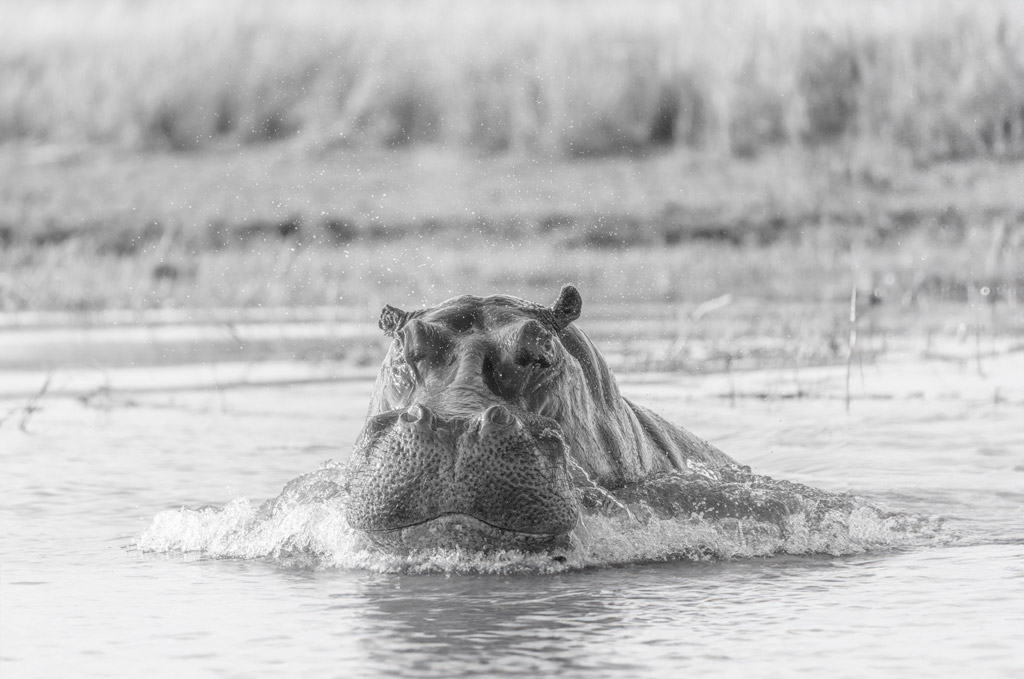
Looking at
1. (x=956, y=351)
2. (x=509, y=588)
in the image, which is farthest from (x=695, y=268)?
(x=509, y=588)

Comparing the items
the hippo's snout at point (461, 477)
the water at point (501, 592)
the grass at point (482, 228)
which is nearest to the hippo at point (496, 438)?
the hippo's snout at point (461, 477)

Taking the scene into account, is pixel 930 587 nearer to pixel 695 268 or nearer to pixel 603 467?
pixel 603 467

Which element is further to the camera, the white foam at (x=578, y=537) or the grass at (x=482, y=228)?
the grass at (x=482, y=228)

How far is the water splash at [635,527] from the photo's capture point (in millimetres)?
5660

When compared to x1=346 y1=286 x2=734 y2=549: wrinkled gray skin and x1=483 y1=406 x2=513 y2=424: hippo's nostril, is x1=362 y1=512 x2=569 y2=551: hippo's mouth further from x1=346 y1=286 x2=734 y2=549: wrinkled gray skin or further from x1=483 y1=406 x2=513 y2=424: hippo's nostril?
x1=483 y1=406 x2=513 y2=424: hippo's nostril

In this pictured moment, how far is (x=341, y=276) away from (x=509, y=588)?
1918 centimetres

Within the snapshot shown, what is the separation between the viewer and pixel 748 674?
4070 millimetres

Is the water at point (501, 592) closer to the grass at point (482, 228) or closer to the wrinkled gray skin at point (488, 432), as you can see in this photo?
the wrinkled gray skin at point (488, 432)

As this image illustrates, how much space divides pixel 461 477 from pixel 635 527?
3.44 feet

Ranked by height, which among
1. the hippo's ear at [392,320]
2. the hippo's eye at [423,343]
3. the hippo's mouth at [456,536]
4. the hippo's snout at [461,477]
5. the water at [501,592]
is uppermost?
the hippo's ear at [392,320]

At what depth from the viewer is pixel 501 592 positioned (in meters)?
5.06

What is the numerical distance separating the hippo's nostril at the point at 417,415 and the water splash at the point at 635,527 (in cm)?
53

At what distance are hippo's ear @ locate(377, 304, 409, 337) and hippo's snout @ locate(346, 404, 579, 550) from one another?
893mm

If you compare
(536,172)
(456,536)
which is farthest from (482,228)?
(456,536)
